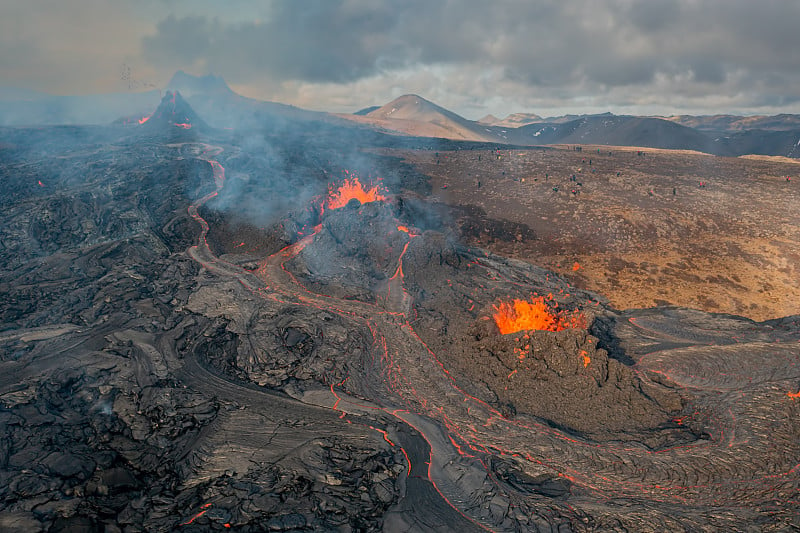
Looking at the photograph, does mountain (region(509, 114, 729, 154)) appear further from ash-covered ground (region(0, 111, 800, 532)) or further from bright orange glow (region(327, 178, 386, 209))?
ash-covered ground (region(0, 111, 800, 532))

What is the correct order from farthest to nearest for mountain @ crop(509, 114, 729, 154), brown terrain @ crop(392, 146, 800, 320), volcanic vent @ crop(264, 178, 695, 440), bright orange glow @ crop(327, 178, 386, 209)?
1. mountain @ crop(509, 114, 729, 154)
2. bright orange glow @ crop(327, 178, 386, 209)
3. brown terrain @ crop(392, 146, 800, 320)
4. volcanic vent @ crop(264, 178, 695, 440)

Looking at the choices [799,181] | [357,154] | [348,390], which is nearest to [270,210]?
[348,390]

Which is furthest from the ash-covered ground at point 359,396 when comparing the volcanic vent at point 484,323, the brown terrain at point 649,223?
the brown terrain at point 649,223

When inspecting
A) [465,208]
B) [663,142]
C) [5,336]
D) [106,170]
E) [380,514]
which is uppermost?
[663,142]

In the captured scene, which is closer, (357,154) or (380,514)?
(380,514)

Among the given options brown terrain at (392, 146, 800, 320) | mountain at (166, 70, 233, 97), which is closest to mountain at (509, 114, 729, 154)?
brown terrain at (392, 146, 800, 320)

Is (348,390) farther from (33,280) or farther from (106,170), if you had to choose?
(106,170)
